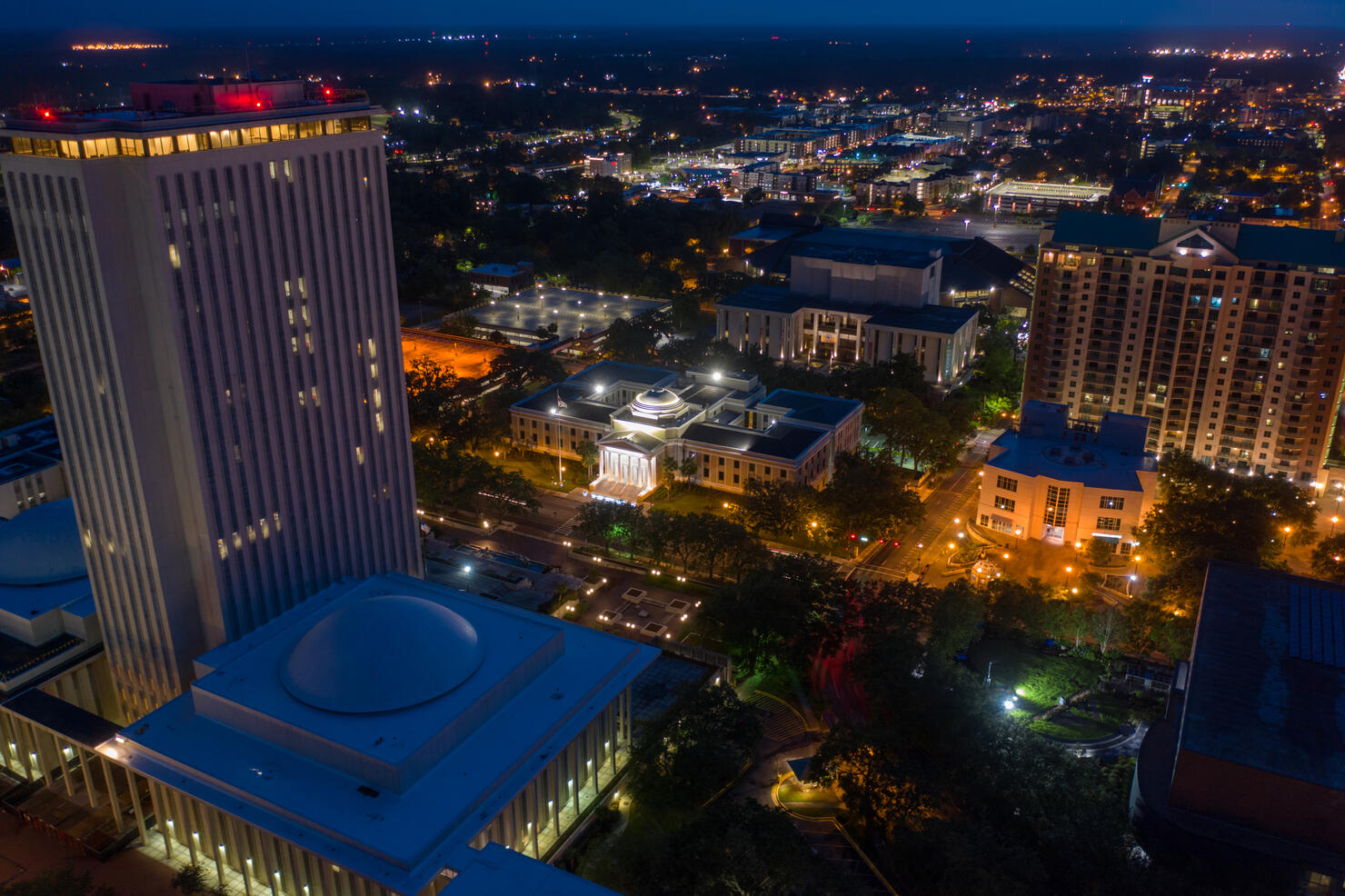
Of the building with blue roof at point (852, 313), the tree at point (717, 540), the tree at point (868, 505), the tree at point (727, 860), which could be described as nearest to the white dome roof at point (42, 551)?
the tree at point (727, 860)

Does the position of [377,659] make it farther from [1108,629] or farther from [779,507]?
[1108,629]

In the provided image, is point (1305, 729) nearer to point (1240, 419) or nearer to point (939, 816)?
point (939, 816)

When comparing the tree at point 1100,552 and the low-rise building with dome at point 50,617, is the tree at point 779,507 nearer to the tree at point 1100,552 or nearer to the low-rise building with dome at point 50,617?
the tree at point 1100,552

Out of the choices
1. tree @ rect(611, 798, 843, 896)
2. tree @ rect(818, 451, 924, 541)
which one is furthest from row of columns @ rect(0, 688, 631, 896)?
tree @ rect(818, 451, 924, 541)

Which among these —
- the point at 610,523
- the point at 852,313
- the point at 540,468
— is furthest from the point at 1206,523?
the point at 540,468

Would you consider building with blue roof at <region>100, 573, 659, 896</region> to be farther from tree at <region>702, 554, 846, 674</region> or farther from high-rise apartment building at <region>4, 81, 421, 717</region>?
tree at <region>702, 554, 846, 674</region>

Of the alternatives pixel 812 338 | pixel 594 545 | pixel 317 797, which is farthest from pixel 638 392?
pixel 317 797
